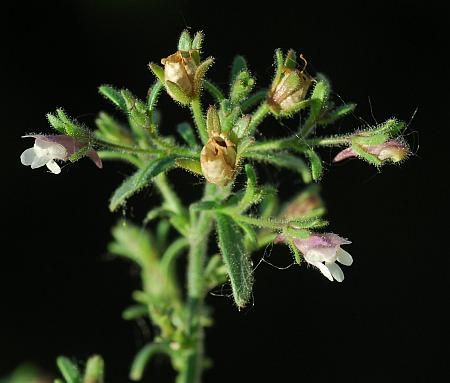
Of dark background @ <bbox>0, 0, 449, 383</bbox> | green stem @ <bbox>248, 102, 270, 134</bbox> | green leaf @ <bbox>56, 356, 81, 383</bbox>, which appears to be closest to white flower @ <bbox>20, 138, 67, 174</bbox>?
green stem @ <bbox>248, 102, 270, 134</bbox>

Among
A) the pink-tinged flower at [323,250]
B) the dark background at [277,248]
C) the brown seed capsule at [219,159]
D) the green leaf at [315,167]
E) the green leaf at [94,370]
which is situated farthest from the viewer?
the dark background at [277,248]

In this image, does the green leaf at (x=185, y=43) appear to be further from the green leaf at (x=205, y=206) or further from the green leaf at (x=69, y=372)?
the green leaf at (x=69, y=372)

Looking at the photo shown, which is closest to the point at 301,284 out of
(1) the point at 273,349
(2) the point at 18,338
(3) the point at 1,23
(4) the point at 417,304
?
(1) the point at 273,349

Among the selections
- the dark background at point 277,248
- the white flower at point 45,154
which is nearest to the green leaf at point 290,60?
the white flower at point 45,154

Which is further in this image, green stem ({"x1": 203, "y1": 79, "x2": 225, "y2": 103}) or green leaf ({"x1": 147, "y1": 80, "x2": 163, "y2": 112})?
green stem ({"x1": 203, "y1": 79, "x2": 225, "y2": 103})

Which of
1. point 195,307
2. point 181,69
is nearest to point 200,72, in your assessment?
point 181,69

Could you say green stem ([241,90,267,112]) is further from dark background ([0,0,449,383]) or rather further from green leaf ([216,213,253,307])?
dark background ([0,0,449,383])

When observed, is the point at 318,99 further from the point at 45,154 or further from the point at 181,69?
the point at 45,154

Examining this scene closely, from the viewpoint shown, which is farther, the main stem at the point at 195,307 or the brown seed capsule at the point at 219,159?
the main stem at the point at 195,307
